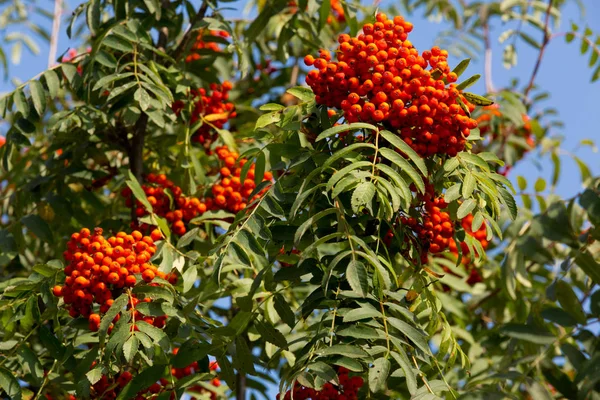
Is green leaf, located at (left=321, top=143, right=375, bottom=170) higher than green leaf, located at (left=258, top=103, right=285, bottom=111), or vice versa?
green leaf, located at (left=258, top=103, right=285, bottom=111)

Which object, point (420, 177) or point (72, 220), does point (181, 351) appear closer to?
point (420, 177)

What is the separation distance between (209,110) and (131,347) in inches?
65.9

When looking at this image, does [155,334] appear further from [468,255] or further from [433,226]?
[468,255]

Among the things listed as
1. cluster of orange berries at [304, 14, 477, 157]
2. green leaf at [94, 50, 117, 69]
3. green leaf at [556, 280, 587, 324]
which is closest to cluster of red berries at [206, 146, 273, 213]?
green leaf at [94, 50, 117, 69]

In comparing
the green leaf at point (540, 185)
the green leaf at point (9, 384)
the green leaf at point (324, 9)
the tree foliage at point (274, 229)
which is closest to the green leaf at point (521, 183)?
the green leaf at point (540, 185)

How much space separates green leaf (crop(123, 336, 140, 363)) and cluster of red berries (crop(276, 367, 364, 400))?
1.54 ft

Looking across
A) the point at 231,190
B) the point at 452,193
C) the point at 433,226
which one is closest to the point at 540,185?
the point at 231,190

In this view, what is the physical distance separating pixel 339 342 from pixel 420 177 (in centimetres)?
56

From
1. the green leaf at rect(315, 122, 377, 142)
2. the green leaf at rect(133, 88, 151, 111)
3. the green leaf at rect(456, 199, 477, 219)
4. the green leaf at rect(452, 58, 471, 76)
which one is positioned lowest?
the green leaf at rect(456, 199, 477, 219)

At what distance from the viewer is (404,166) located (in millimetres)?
2920

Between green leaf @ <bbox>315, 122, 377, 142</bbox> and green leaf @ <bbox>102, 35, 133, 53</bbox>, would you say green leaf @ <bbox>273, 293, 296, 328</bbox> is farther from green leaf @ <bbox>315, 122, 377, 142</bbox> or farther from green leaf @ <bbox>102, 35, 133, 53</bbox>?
green leaf @ <bbox>102, 35, 133, 53</bbox>

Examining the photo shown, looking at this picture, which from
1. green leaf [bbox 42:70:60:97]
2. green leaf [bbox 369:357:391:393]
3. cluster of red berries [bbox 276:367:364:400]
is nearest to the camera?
green leaf [bbox 369:357:391:393]

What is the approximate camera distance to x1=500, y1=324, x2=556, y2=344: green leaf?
3.28 meters

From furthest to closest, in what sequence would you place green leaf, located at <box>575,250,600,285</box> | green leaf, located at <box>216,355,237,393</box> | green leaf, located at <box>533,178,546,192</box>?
1. green leaf, located at <box>533,178,546,192</box>
2. green leaf, located at <box>575,250,600,285</box>
3. green leaf, located at <box>216,355,237,393</box>
